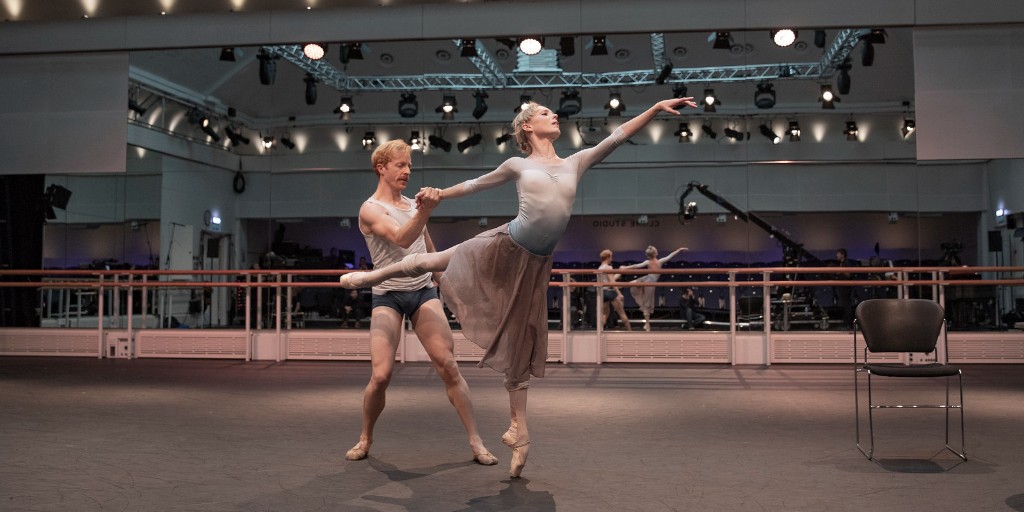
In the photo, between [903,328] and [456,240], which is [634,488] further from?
[456,240]

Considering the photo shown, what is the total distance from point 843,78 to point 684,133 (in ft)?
7.29

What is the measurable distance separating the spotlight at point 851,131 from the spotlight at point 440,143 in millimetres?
5606

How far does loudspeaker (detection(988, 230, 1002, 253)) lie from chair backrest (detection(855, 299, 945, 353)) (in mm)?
6180

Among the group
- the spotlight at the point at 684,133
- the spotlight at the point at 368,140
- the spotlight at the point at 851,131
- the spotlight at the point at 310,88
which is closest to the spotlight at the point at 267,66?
the spotlight at the point at 310,88

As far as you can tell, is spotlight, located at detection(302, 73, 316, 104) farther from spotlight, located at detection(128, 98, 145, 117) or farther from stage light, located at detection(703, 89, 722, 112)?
stage light, located at detection(703, 89, 722, 112)

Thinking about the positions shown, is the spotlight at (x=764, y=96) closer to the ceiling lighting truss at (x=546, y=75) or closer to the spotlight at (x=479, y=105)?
the ceiling lighting truss at (x=546, y=75)

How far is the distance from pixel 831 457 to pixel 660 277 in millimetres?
7591

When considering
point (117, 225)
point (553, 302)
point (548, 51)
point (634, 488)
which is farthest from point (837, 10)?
point (117, 225)

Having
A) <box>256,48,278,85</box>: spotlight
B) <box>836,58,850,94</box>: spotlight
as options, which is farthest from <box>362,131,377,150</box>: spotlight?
<box>836,58,850,94</box>: spotlight

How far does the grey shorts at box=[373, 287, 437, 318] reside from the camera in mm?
3984

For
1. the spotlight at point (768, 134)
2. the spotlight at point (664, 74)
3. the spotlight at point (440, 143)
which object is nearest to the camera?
the spotlight at point (664, 74)

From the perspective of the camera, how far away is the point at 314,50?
10641mm

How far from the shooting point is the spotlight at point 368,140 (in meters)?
11.4

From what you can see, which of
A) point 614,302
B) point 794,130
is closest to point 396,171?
point 614,302
